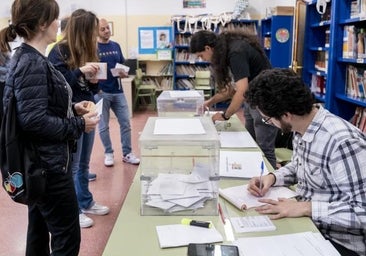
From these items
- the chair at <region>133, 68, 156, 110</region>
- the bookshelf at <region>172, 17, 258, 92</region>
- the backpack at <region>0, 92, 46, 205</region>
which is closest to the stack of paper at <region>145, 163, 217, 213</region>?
the backpack at <region>0, 92, 46, 205</region>

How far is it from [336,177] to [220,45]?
1.55 meters

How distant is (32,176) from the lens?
142 centimetres

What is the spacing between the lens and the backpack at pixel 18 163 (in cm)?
139

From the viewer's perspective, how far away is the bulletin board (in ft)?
25.1

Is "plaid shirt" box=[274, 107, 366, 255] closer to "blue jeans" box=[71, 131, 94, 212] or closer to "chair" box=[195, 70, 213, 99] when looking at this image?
"blue jeans" box=[71, 131, 94, 212]

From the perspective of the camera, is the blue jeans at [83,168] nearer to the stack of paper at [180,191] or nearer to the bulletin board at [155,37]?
the stack of paper at [180,191]

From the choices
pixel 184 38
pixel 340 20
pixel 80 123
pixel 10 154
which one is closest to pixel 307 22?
pixel 340 20

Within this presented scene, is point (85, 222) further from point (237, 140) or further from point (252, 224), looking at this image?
point (252, 224)

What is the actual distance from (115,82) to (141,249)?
9.18ft

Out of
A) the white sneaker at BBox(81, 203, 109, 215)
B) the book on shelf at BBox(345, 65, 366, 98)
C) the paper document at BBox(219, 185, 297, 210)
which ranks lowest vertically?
the white sneaker at BBox(81, 203, 109, 215)

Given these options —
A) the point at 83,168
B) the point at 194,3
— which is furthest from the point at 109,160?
the point at 194,3

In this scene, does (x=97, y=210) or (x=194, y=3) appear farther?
(x=194, y=3)

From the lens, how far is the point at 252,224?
49.9 inches

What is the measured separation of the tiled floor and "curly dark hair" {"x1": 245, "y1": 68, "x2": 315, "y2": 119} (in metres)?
1.53
